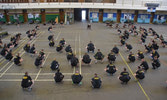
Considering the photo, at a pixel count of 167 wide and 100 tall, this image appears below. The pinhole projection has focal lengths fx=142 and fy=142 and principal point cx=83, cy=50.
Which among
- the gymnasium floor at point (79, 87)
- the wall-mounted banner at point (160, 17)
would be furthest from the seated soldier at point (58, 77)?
the wall-mounted banner at point (160, 17)

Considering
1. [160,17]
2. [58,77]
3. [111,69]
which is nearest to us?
[58,77]

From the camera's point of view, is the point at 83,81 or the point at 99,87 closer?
the point at 99,87

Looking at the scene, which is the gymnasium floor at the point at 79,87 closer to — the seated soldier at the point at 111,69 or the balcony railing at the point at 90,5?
the seated soldier at the point at 111,69

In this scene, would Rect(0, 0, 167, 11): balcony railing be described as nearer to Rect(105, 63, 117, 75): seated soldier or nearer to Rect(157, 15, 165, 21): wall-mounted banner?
Rect(157, 15, 165, 21): wall-mounted banner

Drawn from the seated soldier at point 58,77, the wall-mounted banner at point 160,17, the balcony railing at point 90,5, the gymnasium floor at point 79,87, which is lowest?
the gymnasium floor at point 79,87

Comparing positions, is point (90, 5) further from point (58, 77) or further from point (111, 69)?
point (58, 77)

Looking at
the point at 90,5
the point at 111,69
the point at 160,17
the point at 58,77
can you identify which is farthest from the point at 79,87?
the point at 160,17

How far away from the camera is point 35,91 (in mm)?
10352

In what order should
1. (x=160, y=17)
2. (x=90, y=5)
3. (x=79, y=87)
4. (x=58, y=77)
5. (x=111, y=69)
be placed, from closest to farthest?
(x=79, y=87) → (x=58, y=77) → (x=111, y=69) → (x=90, y=5) → (x=160, y=17)

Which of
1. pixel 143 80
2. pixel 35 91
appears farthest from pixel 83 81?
pixel 143 80

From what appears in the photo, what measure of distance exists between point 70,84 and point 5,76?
233 inches

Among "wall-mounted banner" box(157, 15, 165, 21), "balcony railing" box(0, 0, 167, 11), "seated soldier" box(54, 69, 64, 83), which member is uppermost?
"balcony railing" box(0, 0, 167, 11)

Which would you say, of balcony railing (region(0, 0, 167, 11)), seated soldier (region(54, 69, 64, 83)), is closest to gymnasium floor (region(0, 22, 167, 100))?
seated soldier (region(54, 69, 64, 83))

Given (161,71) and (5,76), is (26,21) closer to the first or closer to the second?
(5,76)
